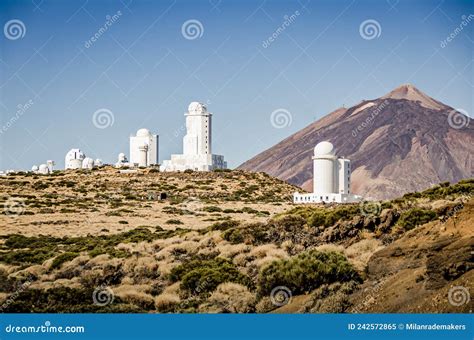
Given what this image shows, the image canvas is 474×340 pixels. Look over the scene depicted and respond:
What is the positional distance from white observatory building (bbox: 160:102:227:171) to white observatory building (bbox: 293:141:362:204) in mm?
21941

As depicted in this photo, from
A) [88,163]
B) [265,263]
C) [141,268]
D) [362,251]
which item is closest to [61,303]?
[141,268]

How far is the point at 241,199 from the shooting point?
5894cm

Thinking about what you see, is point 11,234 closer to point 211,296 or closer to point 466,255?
point 211,296

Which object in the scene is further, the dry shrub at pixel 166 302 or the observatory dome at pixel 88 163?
the observatory dome at pixel 88 163

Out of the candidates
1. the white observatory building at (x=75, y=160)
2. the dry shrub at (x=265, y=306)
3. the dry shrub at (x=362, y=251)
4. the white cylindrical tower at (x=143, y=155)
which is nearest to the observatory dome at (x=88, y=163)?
the white observatory building at (x=75, y=160)

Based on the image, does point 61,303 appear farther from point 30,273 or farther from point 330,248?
point 330,248

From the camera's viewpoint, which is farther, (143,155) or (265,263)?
(143,155)

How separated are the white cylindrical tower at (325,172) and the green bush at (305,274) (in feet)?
84.3

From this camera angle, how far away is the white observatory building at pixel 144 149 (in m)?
Answer: 80.3

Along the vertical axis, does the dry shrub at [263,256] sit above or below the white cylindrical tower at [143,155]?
below

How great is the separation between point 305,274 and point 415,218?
6297mm

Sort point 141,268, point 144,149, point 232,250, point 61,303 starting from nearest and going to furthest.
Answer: point 61,303, point 141,268, point 232,250, point 144,149

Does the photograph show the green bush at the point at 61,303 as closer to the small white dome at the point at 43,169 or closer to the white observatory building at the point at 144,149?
the white observatory building at the point at 144,149

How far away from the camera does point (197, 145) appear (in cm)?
7262
